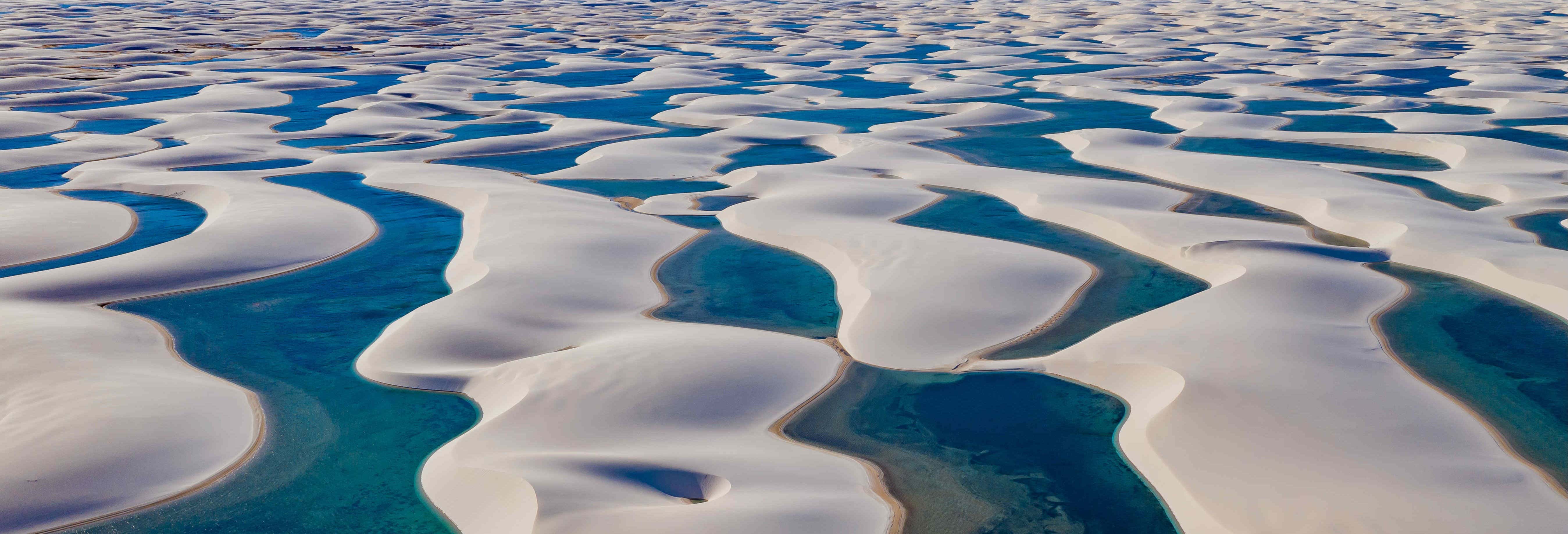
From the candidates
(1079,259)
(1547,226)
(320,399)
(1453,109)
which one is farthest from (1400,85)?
(320,399)

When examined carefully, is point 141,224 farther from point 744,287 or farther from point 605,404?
point 605,404

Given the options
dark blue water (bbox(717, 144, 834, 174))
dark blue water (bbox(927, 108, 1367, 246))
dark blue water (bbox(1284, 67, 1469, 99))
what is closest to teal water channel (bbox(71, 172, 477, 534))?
dark blue water (bbox(717, 144, 834, 174))

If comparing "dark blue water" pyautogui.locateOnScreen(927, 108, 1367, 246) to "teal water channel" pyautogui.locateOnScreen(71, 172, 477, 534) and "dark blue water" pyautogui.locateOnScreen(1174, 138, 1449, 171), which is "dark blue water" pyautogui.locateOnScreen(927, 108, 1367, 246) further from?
"teal water channel" pyautogui.locateOnScreen(71, 172, 477, 534)

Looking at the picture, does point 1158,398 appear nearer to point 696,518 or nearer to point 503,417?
point 696,518

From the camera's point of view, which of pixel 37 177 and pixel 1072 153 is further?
pixel 1072 153

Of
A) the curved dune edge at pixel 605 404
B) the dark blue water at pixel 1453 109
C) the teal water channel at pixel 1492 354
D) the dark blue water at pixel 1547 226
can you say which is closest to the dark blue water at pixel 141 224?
the curved dune edge at pixel 605 404

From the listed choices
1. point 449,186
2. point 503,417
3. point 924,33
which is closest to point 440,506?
point 503,417
